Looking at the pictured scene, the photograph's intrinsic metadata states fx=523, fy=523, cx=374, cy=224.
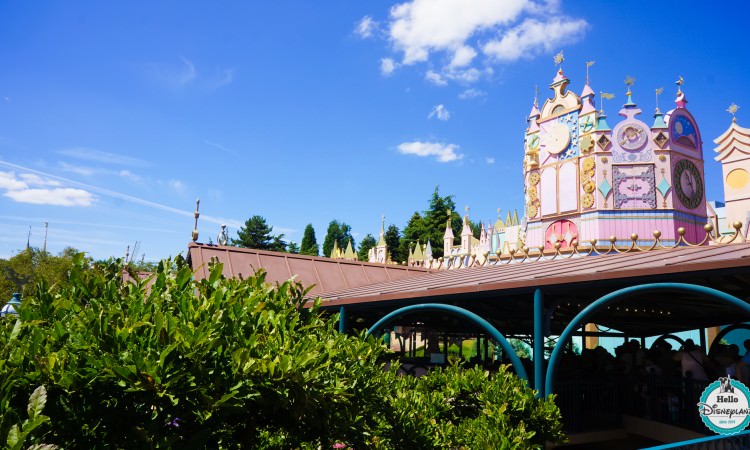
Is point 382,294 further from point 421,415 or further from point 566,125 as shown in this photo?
point 566,125

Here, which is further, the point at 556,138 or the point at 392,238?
the point at 392,238

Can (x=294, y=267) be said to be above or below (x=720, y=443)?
above

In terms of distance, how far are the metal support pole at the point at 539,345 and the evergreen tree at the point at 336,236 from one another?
81.1m

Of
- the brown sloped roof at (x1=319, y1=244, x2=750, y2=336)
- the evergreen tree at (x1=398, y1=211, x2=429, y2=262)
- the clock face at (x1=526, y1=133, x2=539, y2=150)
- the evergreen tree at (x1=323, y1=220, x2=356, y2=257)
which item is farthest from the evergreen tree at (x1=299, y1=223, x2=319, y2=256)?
the brown sloped roof at (x1=319, y1=244, x2=750, y2=336)

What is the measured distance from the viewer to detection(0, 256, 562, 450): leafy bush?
3288 millimetres

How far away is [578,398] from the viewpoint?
9.78 m

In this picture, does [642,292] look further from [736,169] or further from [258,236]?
[258,236]

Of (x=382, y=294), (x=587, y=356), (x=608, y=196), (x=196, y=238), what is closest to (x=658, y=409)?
(x=587, y=356)

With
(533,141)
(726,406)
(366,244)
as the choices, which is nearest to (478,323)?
(726,406)

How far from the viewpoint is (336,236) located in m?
92.1

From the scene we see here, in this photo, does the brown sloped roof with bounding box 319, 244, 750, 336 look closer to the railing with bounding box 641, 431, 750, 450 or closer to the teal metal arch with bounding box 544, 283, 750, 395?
the teal metal arch with bounding box 544, 283, 750, 395

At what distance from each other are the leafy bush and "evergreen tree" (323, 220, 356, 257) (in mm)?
83878

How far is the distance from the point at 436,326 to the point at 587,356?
458 cm

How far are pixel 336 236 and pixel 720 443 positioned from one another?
8749cm
